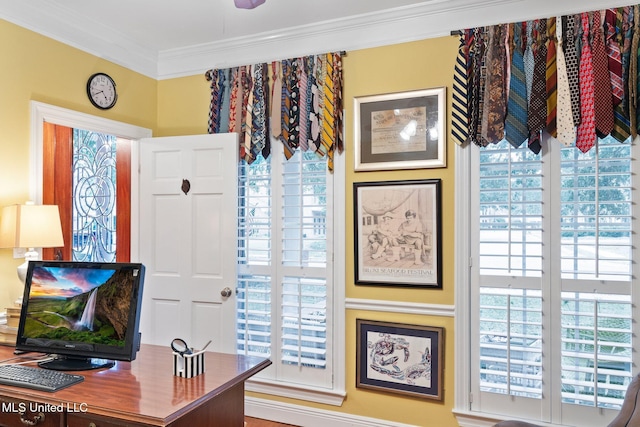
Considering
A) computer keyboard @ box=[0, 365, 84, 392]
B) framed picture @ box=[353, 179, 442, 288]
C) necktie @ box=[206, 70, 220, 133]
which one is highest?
necktie @ box=[206, 70, 220, 133]

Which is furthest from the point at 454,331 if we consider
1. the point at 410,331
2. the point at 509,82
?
the point at 509,82

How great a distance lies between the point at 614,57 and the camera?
8.18ft

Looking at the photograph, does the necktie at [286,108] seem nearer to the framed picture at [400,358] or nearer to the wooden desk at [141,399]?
the framed picture at [400,358]

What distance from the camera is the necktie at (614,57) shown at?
2.48m

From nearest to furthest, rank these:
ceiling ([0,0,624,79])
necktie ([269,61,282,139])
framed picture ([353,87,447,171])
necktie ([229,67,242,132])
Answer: ceiling ([0,0,624,79])
framed picture ([353,87,447,171])
necktie ([269,61,282,139])
necktie ([229,67,242,132])

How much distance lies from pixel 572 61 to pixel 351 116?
1.33 metres

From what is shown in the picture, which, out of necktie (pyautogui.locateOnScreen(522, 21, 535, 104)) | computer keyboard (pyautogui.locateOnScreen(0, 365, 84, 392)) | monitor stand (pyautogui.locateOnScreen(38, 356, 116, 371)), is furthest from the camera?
necktie (pyautogui.locateOnScreen(522, 21, 535, 104))

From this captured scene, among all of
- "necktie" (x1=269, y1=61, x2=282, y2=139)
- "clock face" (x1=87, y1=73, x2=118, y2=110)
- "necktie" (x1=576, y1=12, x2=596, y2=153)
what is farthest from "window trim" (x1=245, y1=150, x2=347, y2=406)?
"clock face" (x1=87, y1=73, x2=118, y2=110)

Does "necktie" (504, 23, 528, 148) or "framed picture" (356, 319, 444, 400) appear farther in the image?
"framed picture" (356, 319, 444, 400)

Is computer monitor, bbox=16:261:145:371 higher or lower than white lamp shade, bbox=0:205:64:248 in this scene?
lower

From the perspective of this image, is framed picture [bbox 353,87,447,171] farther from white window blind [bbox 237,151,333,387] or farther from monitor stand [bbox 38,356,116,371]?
monitor stand [bbox 38,356,116,371]

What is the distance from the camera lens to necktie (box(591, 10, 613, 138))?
2490mm

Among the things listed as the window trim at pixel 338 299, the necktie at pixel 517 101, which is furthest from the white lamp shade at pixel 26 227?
the necktie at pixel 517 101

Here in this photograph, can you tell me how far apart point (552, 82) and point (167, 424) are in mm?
2561
